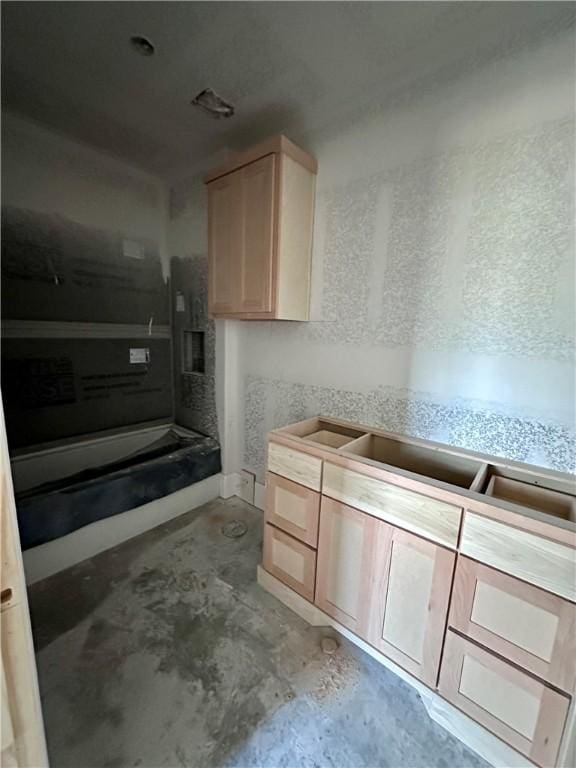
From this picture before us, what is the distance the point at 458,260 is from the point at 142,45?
172 cm

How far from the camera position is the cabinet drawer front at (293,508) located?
1.45 meters

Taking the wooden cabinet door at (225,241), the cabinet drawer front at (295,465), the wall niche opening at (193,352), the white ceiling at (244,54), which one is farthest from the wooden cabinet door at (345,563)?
the white ceiling at (244,54)

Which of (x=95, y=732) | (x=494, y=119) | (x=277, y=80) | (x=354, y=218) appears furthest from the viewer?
(x=354, y=218)

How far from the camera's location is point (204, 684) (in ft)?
4.08

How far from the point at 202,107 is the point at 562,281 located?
6.68 feet

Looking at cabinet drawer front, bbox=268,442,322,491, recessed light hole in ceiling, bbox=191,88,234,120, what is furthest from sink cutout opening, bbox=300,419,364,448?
recessed light hole in ceiling, bbox=191,88,234,120

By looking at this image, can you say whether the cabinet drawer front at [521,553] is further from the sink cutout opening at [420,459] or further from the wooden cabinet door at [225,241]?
the wooden cabinet door at [225,241]

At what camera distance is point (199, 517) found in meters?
2.30

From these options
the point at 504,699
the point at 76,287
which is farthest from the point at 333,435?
the point at 76,287

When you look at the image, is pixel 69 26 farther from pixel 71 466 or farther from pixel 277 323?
pixel 71 466

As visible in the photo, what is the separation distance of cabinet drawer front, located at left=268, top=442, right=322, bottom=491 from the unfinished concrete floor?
0.70 metres

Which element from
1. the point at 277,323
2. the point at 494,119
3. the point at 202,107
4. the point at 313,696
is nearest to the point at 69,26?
the point at 202,107

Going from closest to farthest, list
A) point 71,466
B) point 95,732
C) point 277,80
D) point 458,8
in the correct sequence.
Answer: point 95,732
point 458,8
point 277,80
point 71,466

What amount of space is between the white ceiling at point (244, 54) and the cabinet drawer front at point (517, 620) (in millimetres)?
1997
